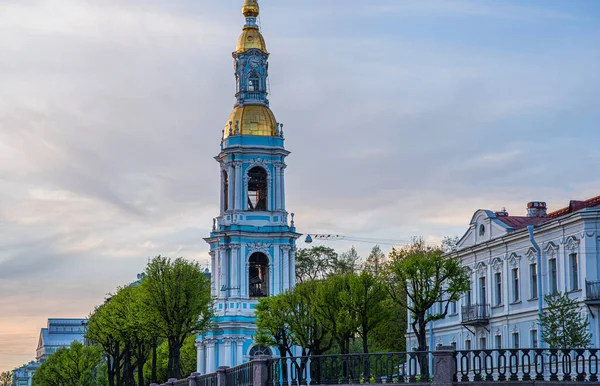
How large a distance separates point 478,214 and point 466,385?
34.6 meters

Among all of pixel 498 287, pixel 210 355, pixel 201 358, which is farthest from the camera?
pixel 201 358

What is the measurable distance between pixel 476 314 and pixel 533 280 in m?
6.80

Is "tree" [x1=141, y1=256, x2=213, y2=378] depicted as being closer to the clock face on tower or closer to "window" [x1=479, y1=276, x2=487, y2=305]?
"window" [x1=479, y1=276, x2=487, y2=305]

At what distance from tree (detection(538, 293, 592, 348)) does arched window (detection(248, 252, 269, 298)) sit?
1525 inches

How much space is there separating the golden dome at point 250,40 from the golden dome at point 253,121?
4.38m

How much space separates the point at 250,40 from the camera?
95.5m

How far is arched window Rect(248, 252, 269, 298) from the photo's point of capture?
92.9 metres

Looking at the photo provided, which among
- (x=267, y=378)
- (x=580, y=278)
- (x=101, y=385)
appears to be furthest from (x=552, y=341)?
(x=101, y=385)

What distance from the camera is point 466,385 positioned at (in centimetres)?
3416

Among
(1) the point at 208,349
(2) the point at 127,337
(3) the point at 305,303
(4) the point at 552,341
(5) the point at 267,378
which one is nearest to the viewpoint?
(5) the point at 267,378

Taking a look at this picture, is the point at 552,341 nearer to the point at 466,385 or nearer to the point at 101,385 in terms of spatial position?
the point at 466,385

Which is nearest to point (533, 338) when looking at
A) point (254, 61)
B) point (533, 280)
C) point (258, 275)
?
point (533, 280)

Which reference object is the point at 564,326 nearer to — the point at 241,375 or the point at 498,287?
the point at 498,287

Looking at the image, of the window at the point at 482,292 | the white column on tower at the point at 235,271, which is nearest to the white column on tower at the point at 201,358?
the white column on tower at the point at 235,271
